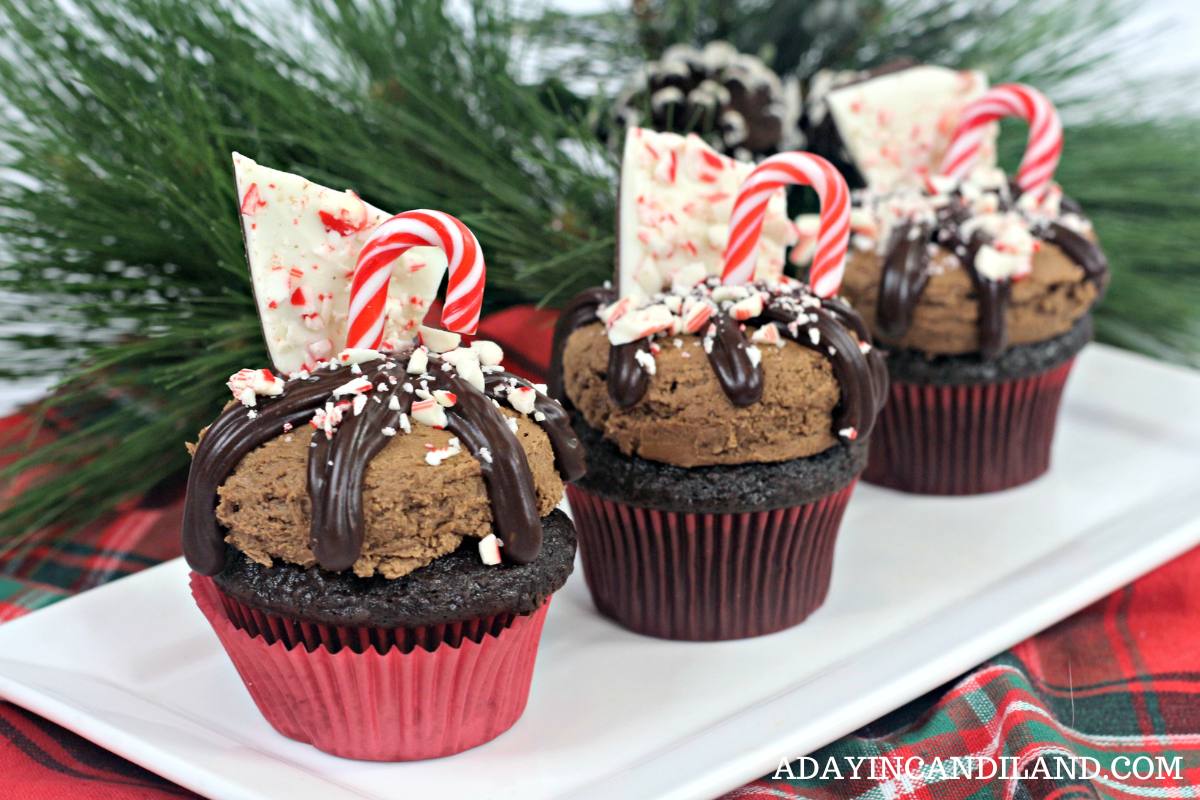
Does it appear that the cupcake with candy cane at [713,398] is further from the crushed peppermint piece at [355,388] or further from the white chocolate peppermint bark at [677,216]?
the crushed peppermint piece at [355,388]

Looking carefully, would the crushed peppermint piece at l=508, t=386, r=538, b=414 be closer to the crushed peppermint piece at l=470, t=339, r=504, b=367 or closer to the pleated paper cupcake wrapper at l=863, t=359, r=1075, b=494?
the crushed peppermint piece at l=470, t=339, r=504, b=367

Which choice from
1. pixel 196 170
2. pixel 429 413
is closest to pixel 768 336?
pixel 429 413

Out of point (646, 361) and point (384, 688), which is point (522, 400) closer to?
point (646, 361)

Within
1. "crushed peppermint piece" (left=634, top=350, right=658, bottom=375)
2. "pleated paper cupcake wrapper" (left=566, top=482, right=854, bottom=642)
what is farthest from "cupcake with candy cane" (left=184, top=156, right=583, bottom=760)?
"pleated paper cupcake wrapper" (left=566, top=482, right=854, bottom=642)

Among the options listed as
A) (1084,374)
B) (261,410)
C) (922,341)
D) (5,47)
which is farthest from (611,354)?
(1084,374)

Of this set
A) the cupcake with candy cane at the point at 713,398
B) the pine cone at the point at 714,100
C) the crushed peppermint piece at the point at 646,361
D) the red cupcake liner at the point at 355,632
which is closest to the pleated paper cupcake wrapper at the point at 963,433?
the cupcake with candy cane at the point at 713,398

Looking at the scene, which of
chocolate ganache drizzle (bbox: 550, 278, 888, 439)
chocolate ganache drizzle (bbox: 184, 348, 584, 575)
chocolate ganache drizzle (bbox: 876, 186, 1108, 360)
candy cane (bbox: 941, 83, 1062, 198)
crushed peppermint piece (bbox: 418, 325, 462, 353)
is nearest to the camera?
chocolate ganache drizzle (bbox: 184, 348, 584, 575)

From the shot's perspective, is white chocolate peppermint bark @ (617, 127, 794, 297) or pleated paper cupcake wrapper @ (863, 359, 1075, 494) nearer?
white chocolate peppermint bark @ (617, 127, 794, 297)
